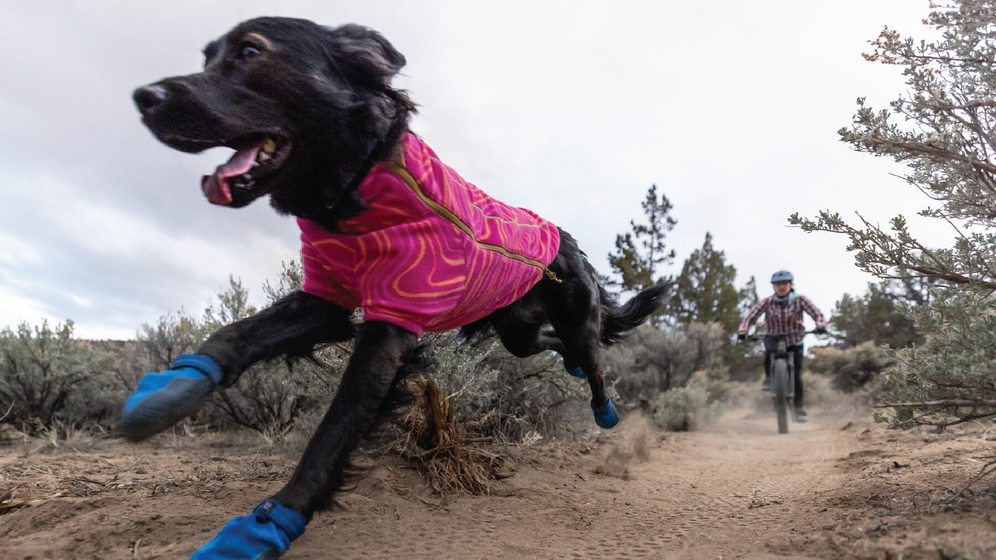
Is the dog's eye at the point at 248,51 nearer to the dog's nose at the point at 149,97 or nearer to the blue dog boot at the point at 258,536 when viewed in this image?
the dog's nose at the point at 149,97

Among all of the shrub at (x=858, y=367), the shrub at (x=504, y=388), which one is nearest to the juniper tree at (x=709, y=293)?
the shrub at (x=858, y=367)

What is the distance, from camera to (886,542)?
1.65 meters

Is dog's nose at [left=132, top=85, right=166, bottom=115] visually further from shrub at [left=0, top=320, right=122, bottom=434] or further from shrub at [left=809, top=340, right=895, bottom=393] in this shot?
shrub at [left=809, top=340, right=895, bottom=393]

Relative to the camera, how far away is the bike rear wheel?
316 inches

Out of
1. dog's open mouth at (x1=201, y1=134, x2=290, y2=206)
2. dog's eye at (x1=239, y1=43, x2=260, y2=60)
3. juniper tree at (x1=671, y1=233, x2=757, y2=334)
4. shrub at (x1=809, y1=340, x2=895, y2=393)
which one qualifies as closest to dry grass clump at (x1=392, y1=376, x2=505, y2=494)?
dog's open mouth at (x1=201, y1=134, x2=290, y2=206)

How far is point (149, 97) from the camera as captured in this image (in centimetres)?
169

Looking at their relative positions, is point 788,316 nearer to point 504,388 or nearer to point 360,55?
point 504,388

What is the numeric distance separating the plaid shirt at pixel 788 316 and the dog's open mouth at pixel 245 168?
7.46 metres

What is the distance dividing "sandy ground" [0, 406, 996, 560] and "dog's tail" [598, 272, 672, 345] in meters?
0.89

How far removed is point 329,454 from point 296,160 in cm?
92

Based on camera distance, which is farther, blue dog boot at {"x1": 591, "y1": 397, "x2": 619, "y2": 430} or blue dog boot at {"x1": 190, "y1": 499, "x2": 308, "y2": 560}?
blue dog boot at {"x1": 591, "y1": 397, "x2": 619, "y2": 430}

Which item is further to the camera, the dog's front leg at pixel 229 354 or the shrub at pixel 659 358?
the shrub at pixel 659 358

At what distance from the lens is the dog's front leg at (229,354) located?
5.48ft

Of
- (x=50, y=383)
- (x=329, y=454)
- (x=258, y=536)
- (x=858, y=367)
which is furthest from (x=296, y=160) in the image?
(x=858, y=367)
